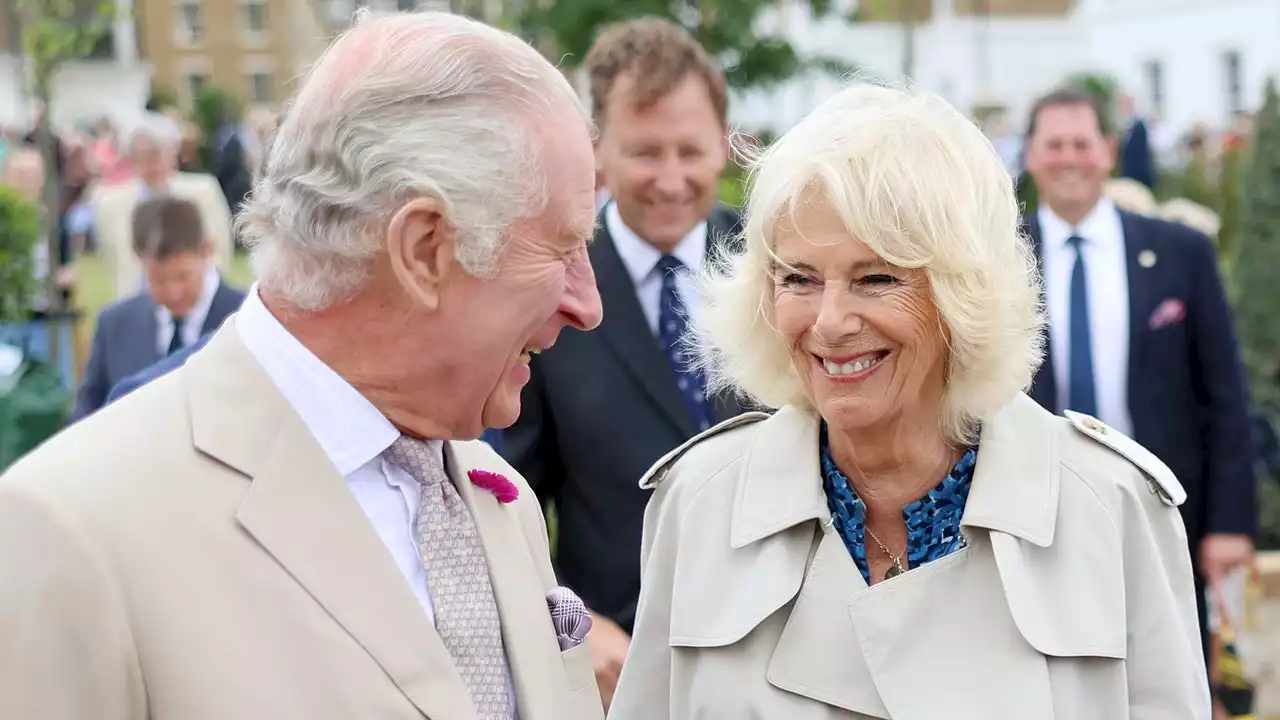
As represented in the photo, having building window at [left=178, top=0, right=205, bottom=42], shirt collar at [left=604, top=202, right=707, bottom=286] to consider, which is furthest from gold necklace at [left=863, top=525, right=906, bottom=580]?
building window at [left=178, top=0, right=205, bottom=42]

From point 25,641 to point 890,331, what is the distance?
5.32 feet

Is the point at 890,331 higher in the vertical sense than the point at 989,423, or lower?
higher

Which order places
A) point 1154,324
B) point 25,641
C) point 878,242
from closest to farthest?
point 25,641 < point 878,242 < point 1154,324

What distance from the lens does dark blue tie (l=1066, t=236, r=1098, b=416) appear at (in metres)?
5.08

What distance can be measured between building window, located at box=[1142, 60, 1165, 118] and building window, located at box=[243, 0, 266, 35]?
125 feet

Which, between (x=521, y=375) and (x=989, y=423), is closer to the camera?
(x=521, y=375)

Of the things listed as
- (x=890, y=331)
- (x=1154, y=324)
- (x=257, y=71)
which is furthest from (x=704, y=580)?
(x=257, y=71)

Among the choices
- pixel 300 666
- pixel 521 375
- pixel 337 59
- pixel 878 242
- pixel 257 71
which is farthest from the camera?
pixel 257 71

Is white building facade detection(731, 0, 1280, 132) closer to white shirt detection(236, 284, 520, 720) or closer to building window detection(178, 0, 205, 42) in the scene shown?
building window detection(178, 0, 205, 42)

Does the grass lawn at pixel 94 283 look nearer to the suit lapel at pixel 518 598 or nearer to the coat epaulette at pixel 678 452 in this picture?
the coat epaulette at pixel 678 452

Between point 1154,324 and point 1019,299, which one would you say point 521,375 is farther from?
point 1154,324

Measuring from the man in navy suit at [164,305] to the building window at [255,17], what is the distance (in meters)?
65.5

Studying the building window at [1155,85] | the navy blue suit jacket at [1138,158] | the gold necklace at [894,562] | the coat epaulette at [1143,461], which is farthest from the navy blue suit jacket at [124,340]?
the building window at [1155,85]

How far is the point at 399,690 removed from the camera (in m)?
1.88
